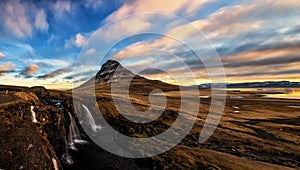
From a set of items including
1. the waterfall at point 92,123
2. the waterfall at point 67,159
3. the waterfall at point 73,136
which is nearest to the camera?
the waterfall at point 67,159

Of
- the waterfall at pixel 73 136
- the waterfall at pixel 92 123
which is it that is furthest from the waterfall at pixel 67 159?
the waterfall at pixel 92 123

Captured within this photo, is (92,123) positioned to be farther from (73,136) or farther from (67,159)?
(67,159)

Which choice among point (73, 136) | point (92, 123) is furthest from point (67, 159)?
point (92, 123)

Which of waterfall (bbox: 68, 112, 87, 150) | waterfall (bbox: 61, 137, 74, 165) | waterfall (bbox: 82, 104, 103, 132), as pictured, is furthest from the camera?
waterfall (bbox: 82, 104, 103, 132)

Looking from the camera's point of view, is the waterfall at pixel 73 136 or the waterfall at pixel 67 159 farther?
the waterfall at pixel 73 136

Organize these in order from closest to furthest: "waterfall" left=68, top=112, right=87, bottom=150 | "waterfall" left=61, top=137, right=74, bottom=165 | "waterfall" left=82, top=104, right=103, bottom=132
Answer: "waterfall" left=61, top=137, right=74, bottom=165 < "waterfall" left=68, top=112, right=87, bottom=150 < "waterfall" left=82, top=104, right=103, bottom=132

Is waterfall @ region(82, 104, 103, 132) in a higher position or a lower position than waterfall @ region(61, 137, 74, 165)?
higher

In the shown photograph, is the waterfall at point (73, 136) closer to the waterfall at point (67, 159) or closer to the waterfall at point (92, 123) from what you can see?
the waterfall at point (67, 159)

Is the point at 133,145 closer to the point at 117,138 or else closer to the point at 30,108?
the point at 117,138

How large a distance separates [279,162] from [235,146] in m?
9.47

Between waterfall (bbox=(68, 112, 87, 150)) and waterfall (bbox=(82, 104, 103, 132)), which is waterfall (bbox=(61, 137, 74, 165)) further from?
waterfall (bbox=(82, 104, 103, 132))

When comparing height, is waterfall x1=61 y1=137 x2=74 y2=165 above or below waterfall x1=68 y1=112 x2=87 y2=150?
below

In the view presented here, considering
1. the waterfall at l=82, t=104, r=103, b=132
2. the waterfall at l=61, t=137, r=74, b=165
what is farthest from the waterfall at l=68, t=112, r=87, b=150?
the waterfall at l=82, t=104, r=103, b=132

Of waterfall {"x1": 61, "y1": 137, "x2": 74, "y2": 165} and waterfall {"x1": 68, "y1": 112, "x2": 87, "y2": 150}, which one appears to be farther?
waterfall {"x1": 68, "y1": 112, "x2": 87, "y2": 150}
